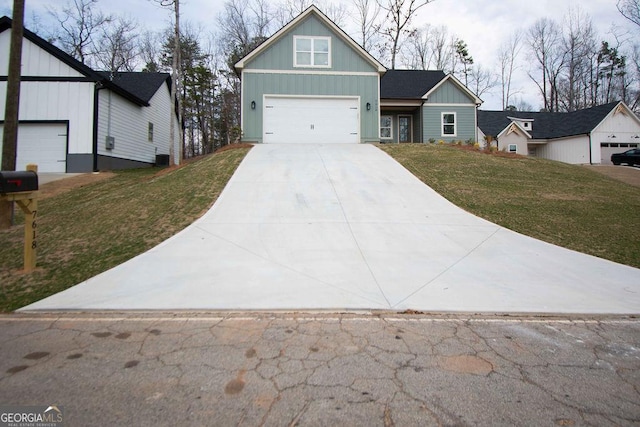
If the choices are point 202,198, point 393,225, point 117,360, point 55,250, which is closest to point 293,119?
point 202,198

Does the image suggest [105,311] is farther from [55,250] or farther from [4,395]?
[55,250]

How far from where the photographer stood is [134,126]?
19.5 metres

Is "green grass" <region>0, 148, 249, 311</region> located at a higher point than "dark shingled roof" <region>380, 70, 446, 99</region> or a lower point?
lower

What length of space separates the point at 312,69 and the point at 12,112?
39.9 ft

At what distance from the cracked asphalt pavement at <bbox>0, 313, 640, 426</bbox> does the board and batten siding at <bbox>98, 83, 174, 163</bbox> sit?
49.5 feet

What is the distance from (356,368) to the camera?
9.55ft

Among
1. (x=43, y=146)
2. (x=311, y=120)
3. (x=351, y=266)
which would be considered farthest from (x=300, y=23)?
(x=351, y=266)

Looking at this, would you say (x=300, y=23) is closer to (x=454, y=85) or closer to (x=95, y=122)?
(x=454, y=85)

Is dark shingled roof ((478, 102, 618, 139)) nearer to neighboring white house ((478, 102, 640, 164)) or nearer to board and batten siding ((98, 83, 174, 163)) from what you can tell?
neighboring white house ((478, 102, 640, 164))

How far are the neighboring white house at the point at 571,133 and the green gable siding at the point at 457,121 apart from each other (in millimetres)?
6723

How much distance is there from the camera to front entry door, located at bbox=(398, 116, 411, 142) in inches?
891

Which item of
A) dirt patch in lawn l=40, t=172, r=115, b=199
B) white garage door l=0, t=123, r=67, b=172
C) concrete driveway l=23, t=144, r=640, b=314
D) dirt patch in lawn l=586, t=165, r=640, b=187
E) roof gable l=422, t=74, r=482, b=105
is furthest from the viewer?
roof gable l=422, t=74, r=482, b=105

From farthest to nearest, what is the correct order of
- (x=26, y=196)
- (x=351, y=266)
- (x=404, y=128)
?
(x=404, y=128) → (x=351, y=266) → (x=26, y=196)

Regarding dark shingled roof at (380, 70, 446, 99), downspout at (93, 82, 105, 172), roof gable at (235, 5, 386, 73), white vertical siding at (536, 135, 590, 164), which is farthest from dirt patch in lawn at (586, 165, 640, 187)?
downspout at (93, 82, 105, 172)
